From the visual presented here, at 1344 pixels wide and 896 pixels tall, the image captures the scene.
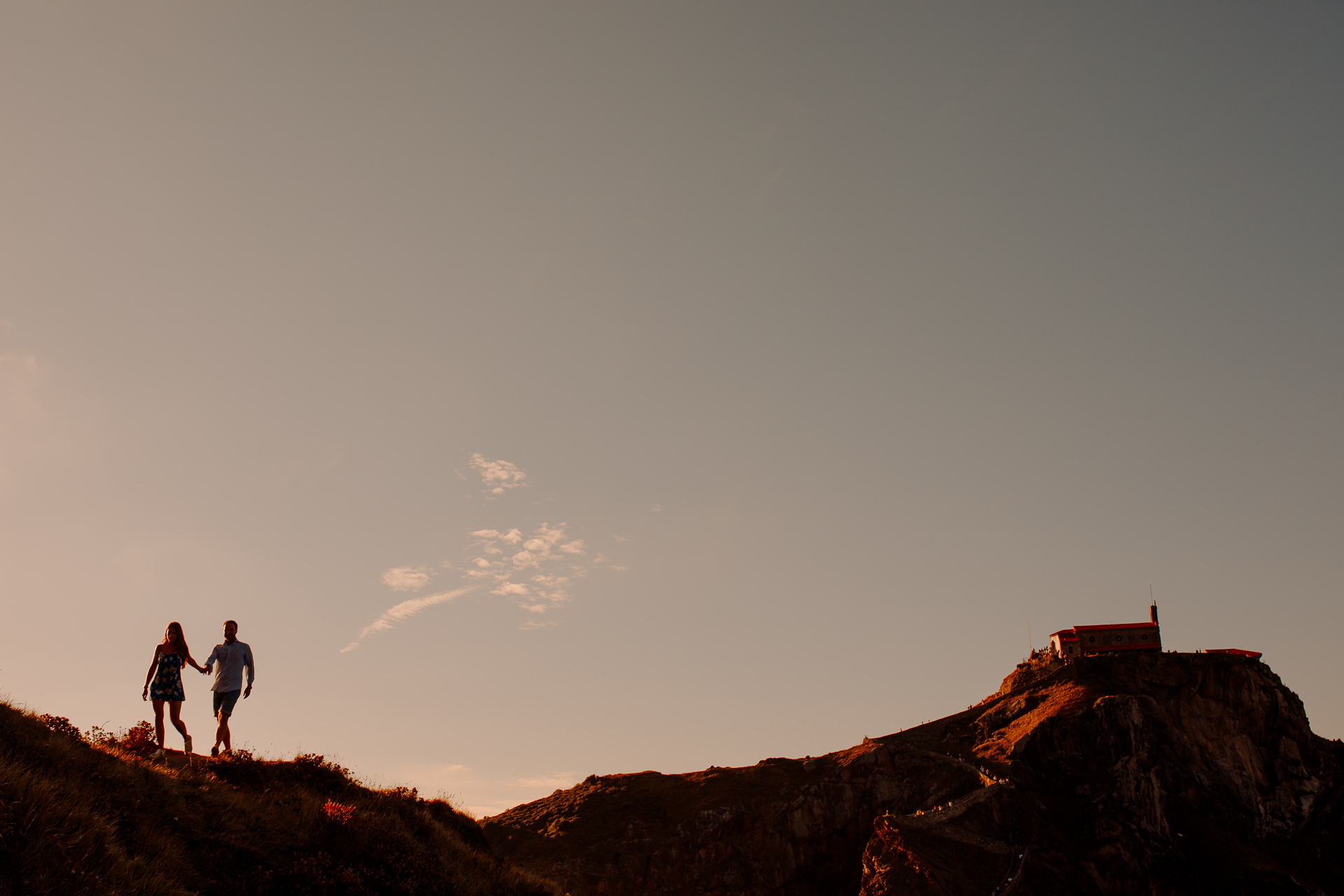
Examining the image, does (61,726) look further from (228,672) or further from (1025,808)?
(1025,808)

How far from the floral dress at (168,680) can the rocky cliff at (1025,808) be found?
4810cm

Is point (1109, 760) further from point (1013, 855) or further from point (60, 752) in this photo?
point (60, 752)

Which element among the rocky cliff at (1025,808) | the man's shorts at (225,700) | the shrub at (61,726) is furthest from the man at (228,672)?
the rocky cliff at (1025,808)

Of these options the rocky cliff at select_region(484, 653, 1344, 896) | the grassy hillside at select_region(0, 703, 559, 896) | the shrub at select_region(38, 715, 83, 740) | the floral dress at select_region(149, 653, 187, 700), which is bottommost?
the rocky cliff at select_region(484, 653, 1344, 896)

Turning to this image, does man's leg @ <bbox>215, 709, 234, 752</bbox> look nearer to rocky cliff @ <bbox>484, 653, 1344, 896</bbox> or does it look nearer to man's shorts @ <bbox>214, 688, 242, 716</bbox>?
man's shorts @ <bbox>214, 688, 242, 716</bbox>

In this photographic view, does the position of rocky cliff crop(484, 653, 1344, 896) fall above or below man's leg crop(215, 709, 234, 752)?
below

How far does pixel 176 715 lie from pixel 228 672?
1.24 meters

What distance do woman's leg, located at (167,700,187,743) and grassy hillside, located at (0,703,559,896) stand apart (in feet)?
2.68

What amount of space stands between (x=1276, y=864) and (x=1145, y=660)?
20060 mm

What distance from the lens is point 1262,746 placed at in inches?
3027

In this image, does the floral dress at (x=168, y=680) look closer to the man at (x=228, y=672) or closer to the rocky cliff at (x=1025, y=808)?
the man at (x=228, y=672)

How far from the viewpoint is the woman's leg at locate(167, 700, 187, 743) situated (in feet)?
57.3

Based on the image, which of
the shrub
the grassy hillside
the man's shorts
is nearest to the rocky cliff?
the grassy hillside

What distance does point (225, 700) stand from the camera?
59.7 ft
